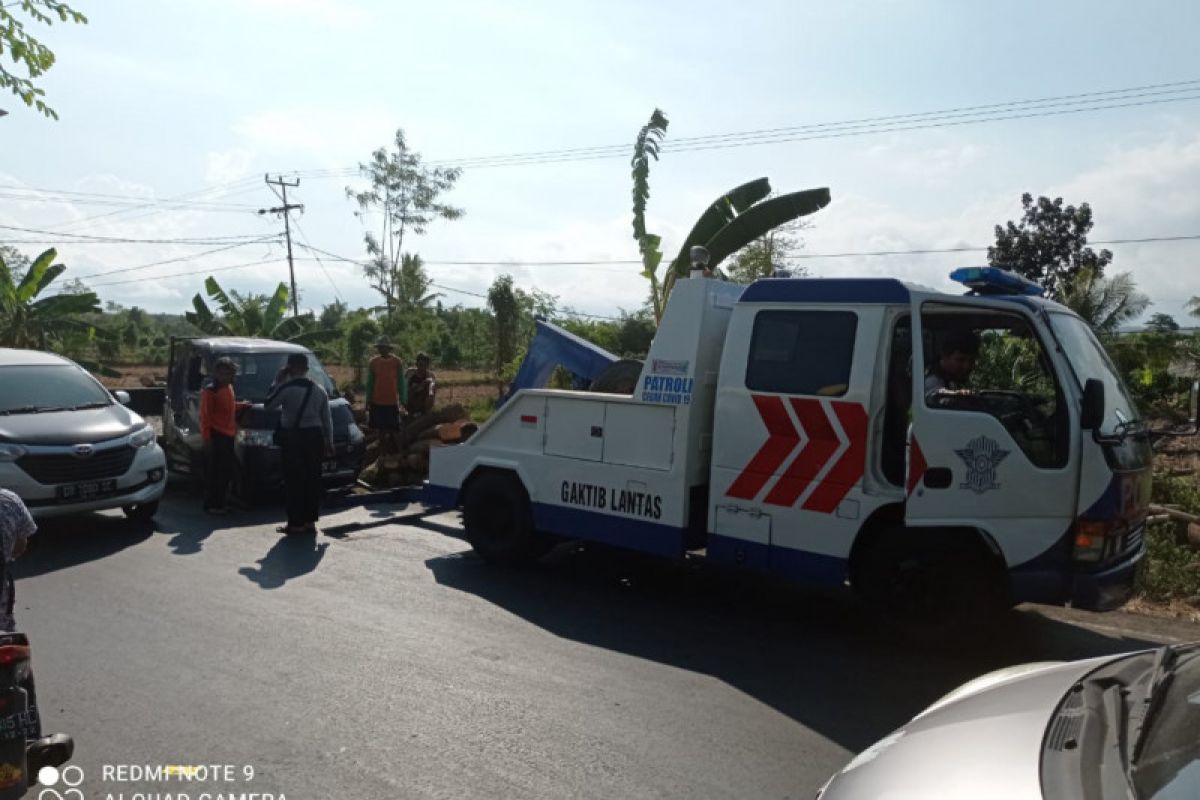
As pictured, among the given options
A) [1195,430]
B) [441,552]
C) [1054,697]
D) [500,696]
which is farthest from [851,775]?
[441,552]

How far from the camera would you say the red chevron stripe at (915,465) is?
217 inches

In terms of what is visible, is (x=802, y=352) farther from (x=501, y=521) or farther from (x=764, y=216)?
(x=764, y=216)

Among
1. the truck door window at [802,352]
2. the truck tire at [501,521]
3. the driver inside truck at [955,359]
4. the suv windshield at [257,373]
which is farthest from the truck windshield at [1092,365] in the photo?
the suv windshield at [257,373]

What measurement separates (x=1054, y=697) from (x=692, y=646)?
329 centimetres

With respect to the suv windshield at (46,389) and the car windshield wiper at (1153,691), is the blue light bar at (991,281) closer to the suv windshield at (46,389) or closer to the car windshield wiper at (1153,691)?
the car windshield wiper at (1153,691)

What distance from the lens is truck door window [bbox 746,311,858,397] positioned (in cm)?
590

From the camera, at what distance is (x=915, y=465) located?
18.2 feet

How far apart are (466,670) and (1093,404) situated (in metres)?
3.91

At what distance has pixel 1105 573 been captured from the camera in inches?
206

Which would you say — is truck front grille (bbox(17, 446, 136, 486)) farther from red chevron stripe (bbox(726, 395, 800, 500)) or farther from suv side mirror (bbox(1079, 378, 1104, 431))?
suv side mirror (bbox(1079, 378, 1104, 431))

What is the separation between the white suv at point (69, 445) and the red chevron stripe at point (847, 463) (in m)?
6.55

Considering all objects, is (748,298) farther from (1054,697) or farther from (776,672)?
(1054,697)

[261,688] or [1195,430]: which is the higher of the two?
[1195,430]

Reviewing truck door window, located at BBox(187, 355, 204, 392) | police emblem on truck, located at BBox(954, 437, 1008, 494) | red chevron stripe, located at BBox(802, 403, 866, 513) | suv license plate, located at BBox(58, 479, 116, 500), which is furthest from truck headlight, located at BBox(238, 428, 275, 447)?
police emblem on truck, located at BBox(954, 437, 1008, 494)
